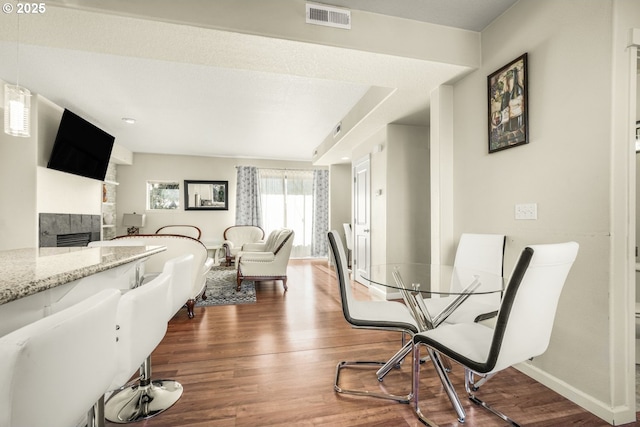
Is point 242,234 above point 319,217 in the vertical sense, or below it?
below

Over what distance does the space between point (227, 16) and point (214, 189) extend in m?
5.78

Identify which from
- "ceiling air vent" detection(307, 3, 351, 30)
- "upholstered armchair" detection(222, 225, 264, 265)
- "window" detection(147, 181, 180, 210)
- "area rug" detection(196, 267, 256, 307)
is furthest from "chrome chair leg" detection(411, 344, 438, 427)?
"window" detection(147, 181, 180, 210)

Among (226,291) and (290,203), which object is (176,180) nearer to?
(290,203)

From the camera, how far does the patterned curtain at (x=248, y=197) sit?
7484 mm

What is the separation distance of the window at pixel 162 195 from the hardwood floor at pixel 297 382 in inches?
183

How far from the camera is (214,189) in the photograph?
7.45m

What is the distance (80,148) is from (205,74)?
263 centimetres

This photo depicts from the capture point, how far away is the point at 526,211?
216 centimetres

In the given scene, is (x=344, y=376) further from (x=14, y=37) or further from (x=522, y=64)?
(x=14, y=37)

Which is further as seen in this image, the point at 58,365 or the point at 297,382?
the point at 297,382

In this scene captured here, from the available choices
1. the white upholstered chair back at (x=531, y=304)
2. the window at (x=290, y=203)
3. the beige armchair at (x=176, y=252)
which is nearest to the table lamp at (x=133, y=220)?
the window at (x=290, y=203)

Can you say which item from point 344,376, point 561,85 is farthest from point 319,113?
point 344,376

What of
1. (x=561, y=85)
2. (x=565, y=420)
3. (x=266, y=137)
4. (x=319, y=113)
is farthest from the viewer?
(x=266, y=137)

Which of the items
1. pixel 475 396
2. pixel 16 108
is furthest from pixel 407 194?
pixel 16 108
